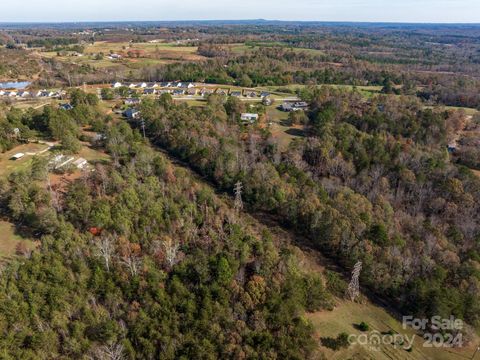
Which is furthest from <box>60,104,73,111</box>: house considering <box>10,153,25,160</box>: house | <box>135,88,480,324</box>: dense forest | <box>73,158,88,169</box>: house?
<box>73,158,88,169</box>: house

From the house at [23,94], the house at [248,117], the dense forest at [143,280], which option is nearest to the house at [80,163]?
the dense forest at [143,280]

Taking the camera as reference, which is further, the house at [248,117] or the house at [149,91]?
the house at [149,91]

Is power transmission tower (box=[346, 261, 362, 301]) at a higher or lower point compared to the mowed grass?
higher

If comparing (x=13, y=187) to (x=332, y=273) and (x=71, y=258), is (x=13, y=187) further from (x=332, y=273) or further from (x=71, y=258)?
(x=332, y=273)

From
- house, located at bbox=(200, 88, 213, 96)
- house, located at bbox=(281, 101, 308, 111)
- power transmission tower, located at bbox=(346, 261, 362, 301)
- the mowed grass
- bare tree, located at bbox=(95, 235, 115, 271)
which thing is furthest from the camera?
house, located at bbox=(200, 88, 213, 96)

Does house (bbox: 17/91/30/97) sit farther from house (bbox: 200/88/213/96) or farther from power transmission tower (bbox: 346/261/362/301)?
power transmission tower (bbox: 346/261/362/301)

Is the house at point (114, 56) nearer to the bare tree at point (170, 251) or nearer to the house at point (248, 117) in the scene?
Answer: the house at point (248, 117)
